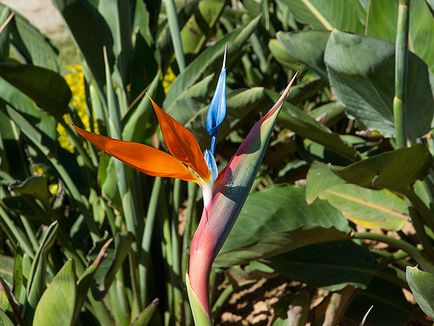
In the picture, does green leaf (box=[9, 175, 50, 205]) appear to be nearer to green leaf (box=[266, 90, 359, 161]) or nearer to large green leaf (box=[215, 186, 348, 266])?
large green leaf (box=[215, 186, 348, 266])

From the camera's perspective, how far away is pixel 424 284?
1111 mm

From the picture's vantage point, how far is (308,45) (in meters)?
1.63

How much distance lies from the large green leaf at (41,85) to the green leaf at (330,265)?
59 centimetres

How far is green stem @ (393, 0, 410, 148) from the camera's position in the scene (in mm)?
1304

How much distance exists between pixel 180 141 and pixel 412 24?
1017 mm

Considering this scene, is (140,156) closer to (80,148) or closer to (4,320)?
(4,320)

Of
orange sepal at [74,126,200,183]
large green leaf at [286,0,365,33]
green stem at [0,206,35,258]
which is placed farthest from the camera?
large green leaf at [286,0,365,33]

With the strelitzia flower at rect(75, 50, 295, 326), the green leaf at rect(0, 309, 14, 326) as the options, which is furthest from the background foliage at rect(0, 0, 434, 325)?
the strelitzia flower at rect(75, 50, 295, 326)

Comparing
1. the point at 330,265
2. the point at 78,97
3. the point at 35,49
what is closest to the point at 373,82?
the point at 330,265

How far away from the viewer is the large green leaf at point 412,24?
5.25 feet

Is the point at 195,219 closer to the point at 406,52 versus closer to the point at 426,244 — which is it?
the point at 426,244

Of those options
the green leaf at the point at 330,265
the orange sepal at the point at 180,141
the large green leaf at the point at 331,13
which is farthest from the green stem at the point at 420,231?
the orange sepal at the point at 180,141

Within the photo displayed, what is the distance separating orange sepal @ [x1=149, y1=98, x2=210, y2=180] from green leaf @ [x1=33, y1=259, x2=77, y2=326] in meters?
0.57

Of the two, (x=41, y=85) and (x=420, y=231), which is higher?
(x=41, y=85)
